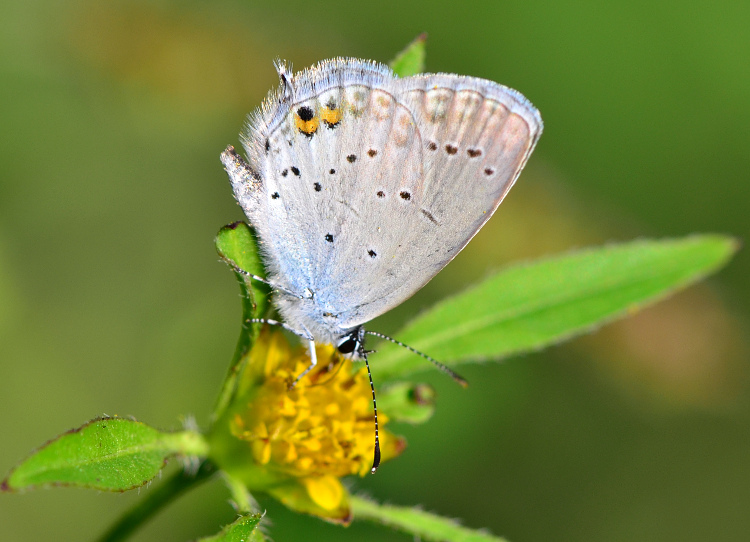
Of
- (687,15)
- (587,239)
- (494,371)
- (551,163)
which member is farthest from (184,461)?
(687,15)

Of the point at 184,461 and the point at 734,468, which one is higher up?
the point at 734,468

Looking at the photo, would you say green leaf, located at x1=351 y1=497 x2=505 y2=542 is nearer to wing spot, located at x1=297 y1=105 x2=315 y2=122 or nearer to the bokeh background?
the bokeh background

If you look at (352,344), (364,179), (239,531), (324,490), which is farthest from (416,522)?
(364,179)

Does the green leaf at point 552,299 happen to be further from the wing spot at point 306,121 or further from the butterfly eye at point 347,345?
the wing spot at point 306,121

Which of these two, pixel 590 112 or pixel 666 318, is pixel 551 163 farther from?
pixel 666 318

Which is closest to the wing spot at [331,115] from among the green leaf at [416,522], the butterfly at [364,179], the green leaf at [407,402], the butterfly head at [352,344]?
the butterfly at [364,179]

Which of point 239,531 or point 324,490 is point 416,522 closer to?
point 324,490

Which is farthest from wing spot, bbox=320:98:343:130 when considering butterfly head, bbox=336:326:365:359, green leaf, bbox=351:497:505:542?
green leaf, bbox=351:497:505:542
